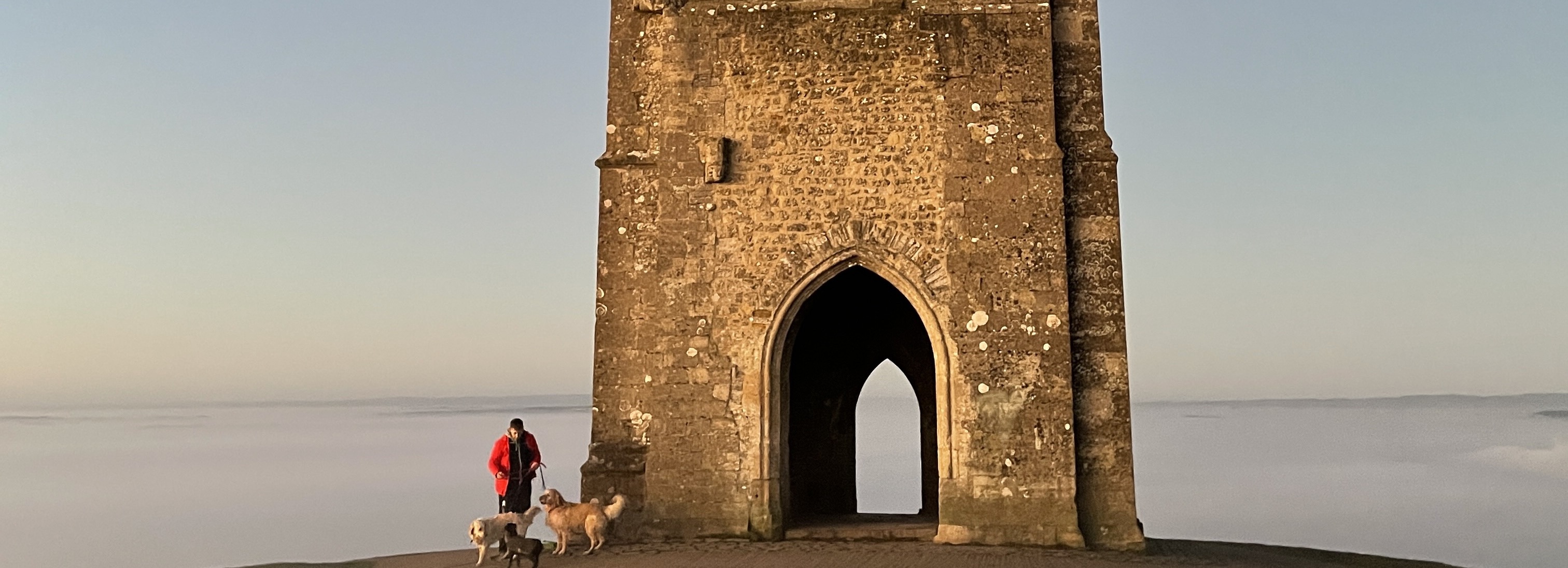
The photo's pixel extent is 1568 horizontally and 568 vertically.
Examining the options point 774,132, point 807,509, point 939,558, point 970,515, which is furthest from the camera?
point 807,509

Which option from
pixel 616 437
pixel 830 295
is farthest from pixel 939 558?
pixel 830 295

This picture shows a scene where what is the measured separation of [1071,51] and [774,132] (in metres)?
2.89

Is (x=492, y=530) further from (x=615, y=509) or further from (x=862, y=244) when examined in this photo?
(x=862, y=244)

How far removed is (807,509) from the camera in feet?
50.9

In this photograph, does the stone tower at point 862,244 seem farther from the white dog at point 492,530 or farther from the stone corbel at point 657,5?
the white dog at point 492,530

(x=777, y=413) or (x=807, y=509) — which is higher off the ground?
(x=777, y=413)

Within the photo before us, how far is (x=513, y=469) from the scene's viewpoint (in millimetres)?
10492

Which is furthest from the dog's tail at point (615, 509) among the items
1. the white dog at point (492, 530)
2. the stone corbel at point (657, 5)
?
the stone corbel at point (657, 5)

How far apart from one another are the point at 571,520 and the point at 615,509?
45 centimetres

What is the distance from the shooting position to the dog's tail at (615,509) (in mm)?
10469

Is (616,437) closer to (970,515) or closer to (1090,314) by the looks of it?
(970,515)

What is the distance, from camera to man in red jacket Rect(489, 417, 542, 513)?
10.5 m

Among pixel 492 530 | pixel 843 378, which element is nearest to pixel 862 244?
pixel 492 530

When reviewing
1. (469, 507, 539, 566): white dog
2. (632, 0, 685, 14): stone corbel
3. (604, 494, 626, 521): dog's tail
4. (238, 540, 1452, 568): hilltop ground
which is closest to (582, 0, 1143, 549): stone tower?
(632, 0, 685, 14): stone corbel
